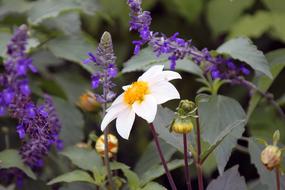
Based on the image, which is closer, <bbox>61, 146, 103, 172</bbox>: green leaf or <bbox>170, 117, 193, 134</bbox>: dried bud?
<bbox>170, 117, 193, 134</bbox>: dried bud

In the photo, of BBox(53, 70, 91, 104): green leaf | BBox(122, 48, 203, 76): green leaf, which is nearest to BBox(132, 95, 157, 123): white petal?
BBox(122, 48, 203, 76): green leaf

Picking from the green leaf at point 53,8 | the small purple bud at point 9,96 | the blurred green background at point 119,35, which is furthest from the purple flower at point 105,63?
the green leaf at point 53,8

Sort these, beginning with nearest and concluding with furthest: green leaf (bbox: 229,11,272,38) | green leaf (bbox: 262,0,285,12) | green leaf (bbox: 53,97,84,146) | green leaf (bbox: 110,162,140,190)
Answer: green leaf (bbox: 110,162,140,190), green leaf (bbox: 53,97,84,146), green leaf (bbox: 262,0,285,12), green leaf (bbox: 229,11,272,38)

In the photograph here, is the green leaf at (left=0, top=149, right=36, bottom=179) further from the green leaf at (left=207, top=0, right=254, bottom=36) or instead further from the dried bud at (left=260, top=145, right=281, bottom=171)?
the green leaf at (left=207, top=0, right=254, bottom=36)

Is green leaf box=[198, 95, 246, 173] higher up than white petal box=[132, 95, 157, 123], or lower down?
lower down

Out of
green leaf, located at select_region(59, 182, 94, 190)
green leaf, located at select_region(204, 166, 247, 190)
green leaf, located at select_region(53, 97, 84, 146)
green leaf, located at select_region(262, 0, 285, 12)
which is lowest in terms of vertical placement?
green leaf, located at select_region(59, 182, 94, 190)

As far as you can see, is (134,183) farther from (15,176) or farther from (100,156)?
(15,176)

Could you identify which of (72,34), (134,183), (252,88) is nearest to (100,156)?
(134,183)
